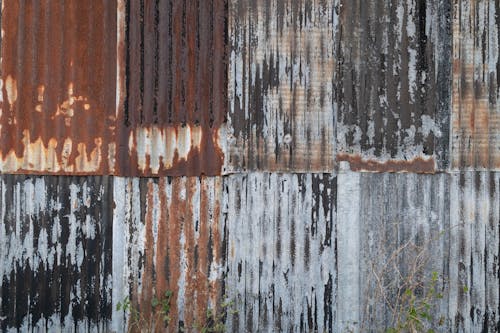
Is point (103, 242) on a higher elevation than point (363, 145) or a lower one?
lower

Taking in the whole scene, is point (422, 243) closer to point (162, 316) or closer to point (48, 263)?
point (162, 316)

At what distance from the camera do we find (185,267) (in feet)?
17.5

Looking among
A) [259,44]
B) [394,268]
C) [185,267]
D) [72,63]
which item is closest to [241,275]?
[185,267]

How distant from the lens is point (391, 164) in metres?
5.35

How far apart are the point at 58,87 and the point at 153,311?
214cm

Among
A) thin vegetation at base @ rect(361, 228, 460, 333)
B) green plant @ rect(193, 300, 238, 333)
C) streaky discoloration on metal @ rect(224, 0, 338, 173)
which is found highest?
streaky discoloration on metal @ rect(224, 0, 338, 173)

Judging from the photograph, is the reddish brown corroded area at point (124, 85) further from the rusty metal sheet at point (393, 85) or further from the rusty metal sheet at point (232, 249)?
the rusty metal sheet at point (393, 85)

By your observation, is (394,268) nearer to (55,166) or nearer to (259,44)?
(259,44)

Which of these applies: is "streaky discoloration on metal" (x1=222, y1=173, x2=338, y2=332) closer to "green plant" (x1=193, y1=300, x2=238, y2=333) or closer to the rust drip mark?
"green plant" (x1=193, y1=300, x2=238, y2=333)

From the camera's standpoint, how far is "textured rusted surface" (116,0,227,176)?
5336 millimetres

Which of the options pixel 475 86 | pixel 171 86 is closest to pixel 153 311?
pixel 171 86

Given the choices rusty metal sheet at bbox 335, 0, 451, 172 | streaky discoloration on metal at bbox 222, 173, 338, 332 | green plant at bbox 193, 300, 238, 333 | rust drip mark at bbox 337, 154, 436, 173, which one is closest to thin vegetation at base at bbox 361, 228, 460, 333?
streaky discoloration on metal at bbox 222, 173, 338, 332

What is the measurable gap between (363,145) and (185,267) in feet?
6.25

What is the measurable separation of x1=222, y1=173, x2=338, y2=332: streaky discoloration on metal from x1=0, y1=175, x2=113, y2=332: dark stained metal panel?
3.78ft
